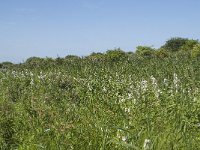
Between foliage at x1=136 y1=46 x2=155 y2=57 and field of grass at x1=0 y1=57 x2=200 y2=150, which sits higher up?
foliage at x1=136 y1=46 x2=155 y2=57

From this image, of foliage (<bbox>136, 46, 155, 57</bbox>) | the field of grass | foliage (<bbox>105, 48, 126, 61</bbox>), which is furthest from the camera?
foliage (<bbox>136, 46, 155, 57</bbox>)

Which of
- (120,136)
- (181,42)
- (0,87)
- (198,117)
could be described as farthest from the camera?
(181,42)

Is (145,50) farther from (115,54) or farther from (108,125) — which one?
(108,125)

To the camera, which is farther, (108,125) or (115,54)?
(115,54)

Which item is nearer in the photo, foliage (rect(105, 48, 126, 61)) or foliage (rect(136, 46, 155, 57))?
foliage (rect(105, 48, 126, 61))

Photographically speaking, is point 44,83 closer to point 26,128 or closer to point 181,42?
point 26,128

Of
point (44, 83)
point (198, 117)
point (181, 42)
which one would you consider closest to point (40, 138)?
point (198, 117)

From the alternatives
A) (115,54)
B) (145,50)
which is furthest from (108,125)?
(145,50)

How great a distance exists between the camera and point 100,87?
30.2ft

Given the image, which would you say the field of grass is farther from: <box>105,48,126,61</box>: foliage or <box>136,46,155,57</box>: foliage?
<box>136,46,155,57</box>: foliage

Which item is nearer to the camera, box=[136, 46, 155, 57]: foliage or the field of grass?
the field of grass

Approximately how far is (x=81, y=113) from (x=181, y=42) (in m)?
33.3

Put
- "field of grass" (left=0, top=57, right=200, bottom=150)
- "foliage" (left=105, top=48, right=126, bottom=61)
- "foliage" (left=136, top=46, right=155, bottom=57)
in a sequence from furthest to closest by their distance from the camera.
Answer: "foliage" (left=136, top=46, right=155, bottom=57), "foliage" (left=105, top=48, right=126, bottom=61), "field of grass" (left=0, top=57, right=200, bottom=150)

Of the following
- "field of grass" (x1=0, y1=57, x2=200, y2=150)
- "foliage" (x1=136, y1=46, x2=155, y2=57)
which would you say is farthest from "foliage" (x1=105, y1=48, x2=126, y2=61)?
"field of grass" (x1=0, y1=57, x2=200, y2=150)
